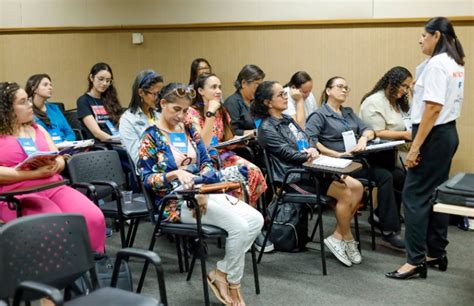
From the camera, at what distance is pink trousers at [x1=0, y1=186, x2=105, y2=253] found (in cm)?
311

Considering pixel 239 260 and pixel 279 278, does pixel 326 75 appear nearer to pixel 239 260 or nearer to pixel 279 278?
pixel 279 278

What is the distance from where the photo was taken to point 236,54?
637 cm

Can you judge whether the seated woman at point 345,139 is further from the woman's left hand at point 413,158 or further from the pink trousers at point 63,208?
the pink trousers at point 63,208

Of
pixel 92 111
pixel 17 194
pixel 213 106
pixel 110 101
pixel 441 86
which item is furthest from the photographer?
pixel 110 101

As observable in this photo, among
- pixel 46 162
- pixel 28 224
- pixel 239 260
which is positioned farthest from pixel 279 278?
pixel 28 224

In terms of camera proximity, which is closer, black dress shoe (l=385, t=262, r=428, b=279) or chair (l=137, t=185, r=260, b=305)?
chair (l=137, t=185, r=260, b=305)

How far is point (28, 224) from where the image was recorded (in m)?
2.31

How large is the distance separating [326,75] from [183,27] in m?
1.69

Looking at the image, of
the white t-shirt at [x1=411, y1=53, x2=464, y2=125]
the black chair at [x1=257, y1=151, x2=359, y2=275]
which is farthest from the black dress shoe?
the white t-shirt at [x1=411, y1=53, x2=464, y2=125]

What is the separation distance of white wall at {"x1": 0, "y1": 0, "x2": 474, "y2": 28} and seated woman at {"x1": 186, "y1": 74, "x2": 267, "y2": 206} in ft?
5.87

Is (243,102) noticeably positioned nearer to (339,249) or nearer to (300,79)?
(300,79)

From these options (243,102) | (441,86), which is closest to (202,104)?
(243,102)

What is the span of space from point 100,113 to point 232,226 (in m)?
2.53

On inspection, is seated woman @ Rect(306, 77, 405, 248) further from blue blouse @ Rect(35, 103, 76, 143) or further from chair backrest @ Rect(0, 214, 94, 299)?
chair backrest @ Rect(0, 214, 94, 299)
